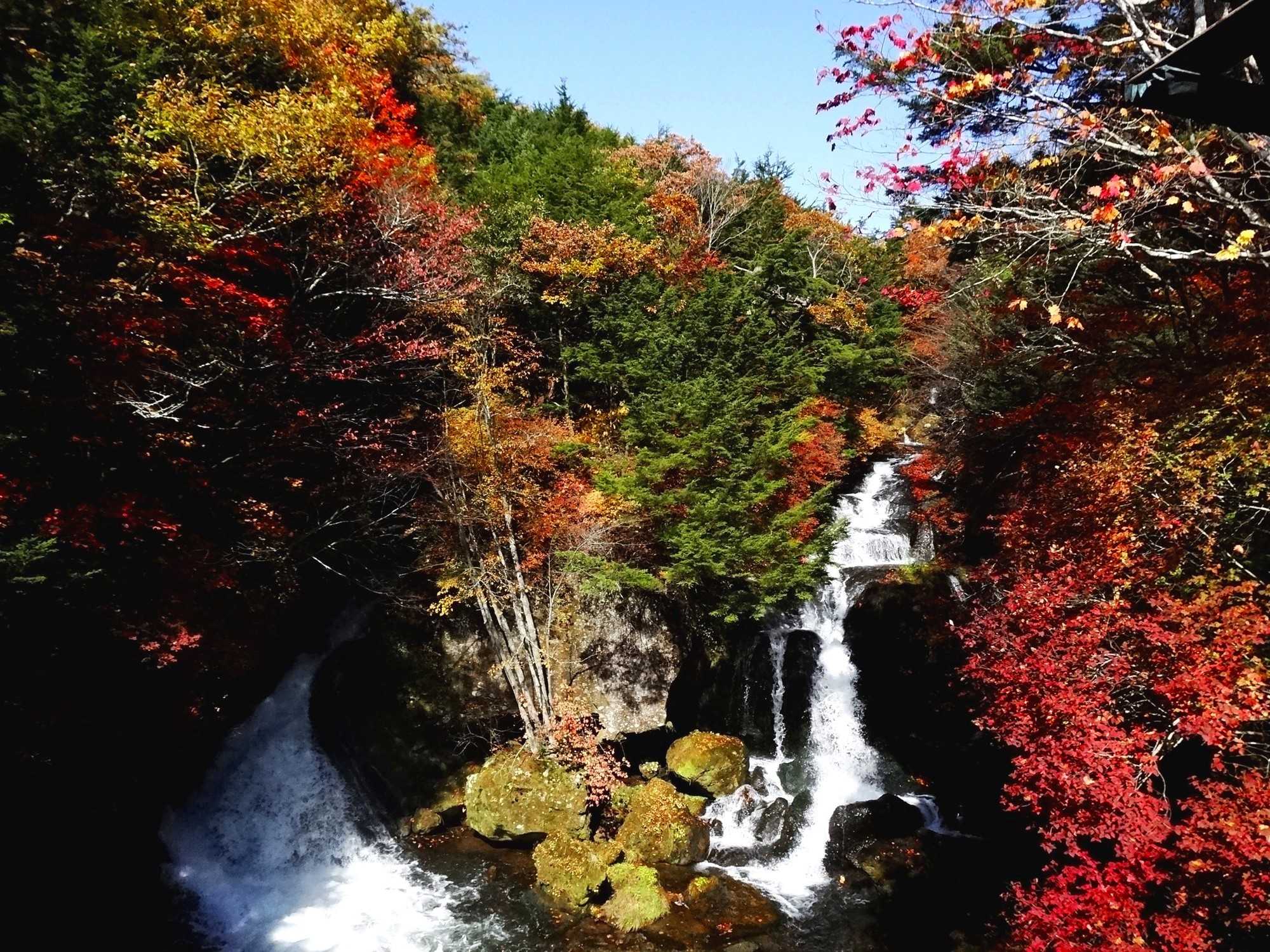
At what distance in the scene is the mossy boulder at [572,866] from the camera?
11469 millimetres

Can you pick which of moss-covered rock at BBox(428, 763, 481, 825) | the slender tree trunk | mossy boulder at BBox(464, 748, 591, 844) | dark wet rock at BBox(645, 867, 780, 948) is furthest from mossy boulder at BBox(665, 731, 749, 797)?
the slender tree trunk

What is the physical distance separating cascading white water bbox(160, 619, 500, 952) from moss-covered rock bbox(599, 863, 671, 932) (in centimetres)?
215

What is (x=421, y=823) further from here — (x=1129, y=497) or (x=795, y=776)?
(x=1129, y=497)

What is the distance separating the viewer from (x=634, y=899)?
11297 millimetres

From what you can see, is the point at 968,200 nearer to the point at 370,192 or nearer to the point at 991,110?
the point at 991,110

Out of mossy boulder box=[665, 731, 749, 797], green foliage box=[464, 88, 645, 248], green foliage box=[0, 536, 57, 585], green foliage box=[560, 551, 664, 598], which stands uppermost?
green foliage box=[464, 88, 645, 248]

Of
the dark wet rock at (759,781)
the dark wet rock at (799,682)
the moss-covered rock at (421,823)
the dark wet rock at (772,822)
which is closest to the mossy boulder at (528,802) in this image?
the moss-covered rock at (421,823)

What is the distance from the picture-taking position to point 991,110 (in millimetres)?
6836

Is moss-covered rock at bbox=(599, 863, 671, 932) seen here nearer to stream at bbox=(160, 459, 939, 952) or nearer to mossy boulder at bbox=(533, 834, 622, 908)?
mossy boulder at bbox=(533, 834, 622, 908)

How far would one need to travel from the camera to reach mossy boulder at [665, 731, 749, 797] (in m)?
14.5

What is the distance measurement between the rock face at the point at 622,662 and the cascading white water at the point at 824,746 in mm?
2815

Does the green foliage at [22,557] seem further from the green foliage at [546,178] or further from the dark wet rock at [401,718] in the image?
the green foliage at [546,178]

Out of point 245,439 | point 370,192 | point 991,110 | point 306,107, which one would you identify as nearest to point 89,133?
point 306,107

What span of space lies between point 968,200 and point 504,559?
38.0 ft
